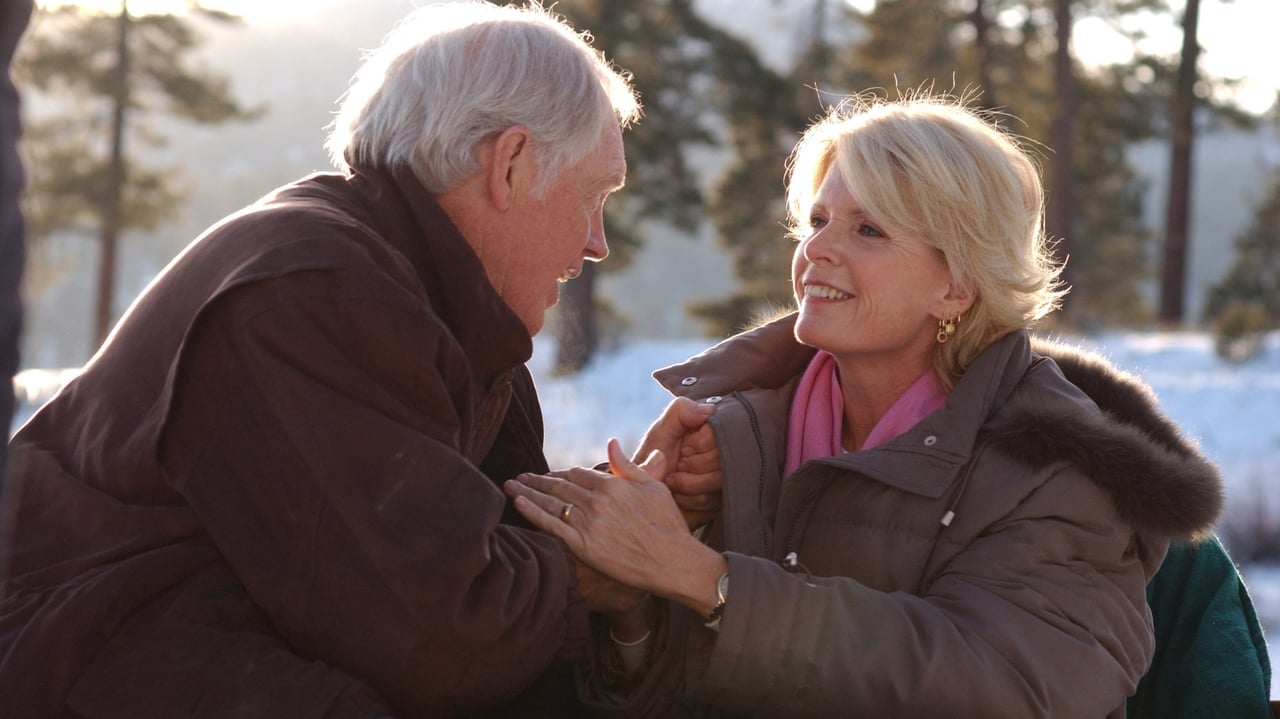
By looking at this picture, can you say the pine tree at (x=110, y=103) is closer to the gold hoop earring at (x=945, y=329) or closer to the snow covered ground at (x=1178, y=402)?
the snow covered ground at (x=1178, y=402)

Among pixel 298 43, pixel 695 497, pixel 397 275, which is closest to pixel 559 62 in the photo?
pixel 397 275

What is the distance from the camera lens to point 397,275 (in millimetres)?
2645

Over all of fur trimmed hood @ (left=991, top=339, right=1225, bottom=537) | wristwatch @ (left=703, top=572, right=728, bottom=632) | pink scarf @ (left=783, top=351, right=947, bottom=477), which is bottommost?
wristwatch @ (left=703, top=572, right=728, bottom=632)

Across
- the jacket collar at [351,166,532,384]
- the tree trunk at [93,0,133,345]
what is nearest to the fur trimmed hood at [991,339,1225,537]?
the jacket collar at [351,166,532,384]

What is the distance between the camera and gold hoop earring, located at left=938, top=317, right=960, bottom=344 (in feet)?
11.2

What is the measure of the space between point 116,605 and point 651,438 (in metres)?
1.46

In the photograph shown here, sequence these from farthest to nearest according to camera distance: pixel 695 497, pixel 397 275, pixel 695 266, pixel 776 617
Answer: pixel 695 266 < pixel 695 497 < pixel 776 617 < pixel 397 275

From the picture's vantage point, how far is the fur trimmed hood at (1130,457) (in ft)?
9.54

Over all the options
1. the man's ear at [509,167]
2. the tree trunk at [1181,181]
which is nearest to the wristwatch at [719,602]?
the man's ear at [509,167]

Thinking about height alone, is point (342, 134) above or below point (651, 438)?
above

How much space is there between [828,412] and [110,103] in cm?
2448

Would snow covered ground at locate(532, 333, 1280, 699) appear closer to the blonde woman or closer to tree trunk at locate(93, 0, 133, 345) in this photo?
the blonde woman

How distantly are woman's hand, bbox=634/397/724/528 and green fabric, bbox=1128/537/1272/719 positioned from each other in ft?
3.57

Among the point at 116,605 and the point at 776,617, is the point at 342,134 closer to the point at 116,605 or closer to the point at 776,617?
the point at 116,605
